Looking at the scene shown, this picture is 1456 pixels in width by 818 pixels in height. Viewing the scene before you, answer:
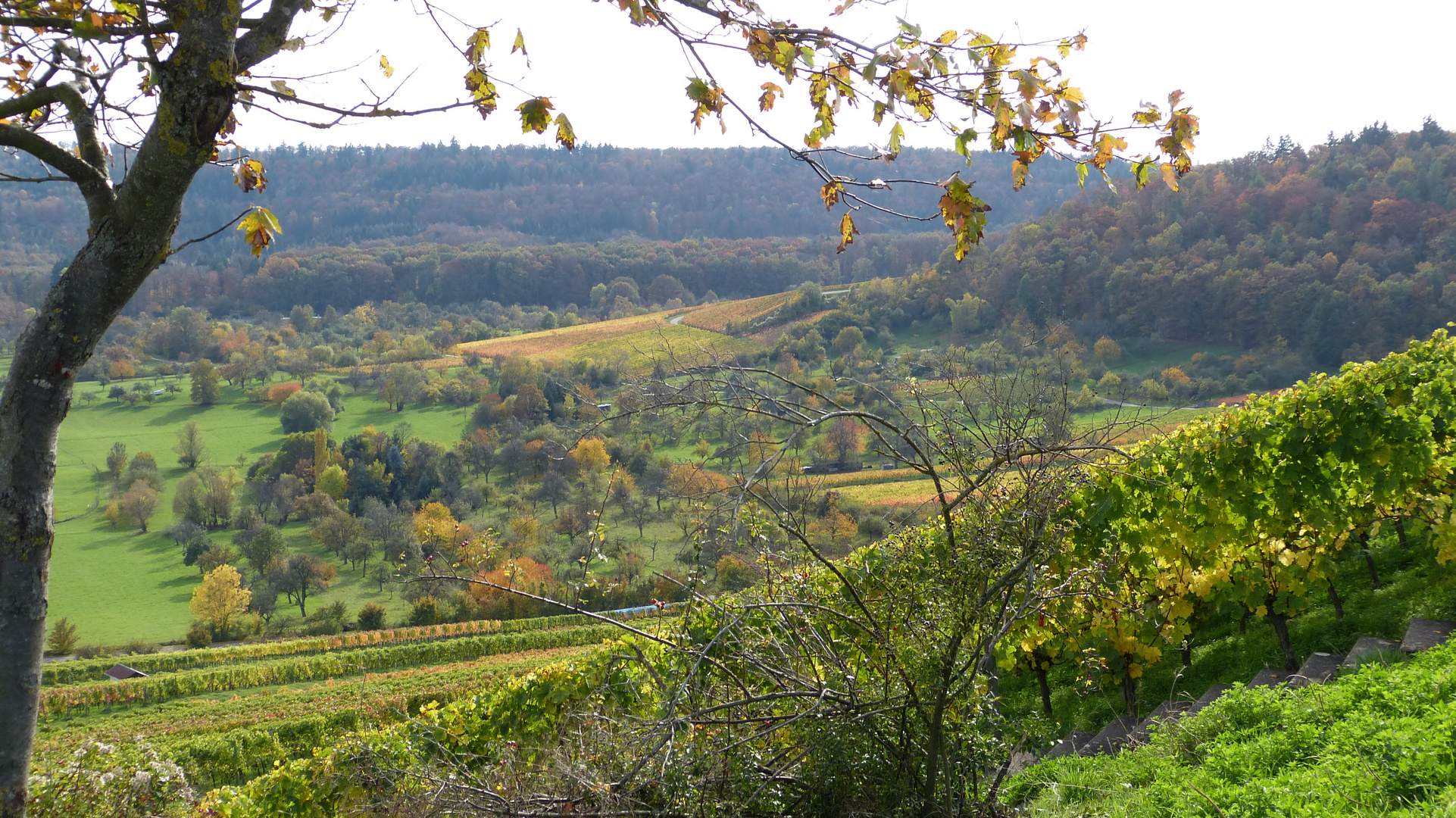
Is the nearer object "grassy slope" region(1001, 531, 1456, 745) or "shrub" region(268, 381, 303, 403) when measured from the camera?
"grassy slope" region(1001, 531, 1456, 745)

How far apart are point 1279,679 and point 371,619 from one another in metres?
45.4

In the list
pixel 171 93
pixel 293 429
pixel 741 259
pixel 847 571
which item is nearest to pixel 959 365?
pixel 847 571

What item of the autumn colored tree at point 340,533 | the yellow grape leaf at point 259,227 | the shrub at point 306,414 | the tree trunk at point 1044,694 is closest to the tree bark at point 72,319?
the yellow grape leaf at point 259,227

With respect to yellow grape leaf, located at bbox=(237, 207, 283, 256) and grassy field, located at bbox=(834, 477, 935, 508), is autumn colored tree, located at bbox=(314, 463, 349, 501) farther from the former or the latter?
yellow grape leaf, located at bbox=(237, 207, 283, 256)

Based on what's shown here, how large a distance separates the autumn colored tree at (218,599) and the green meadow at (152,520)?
6.44ft

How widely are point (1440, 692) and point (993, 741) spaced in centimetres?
140

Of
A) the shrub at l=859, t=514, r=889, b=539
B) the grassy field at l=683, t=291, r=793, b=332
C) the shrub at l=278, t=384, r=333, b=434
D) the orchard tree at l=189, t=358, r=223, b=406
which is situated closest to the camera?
the shrub at l=859, t=514, r=889, b=539

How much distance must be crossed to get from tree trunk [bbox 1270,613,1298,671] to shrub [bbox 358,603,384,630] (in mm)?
44737

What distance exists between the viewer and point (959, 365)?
13.8 feet

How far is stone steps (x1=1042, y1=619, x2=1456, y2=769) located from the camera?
3322 mm

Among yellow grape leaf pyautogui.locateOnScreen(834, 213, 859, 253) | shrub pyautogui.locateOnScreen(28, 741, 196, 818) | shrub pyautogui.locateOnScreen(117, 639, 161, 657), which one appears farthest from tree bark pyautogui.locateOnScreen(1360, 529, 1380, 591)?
shrub pyautogui.locateOnScreen(117, 639, 161, 657)

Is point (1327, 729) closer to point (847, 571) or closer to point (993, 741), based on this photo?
point (993, 741)

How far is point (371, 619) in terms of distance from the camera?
4266 centimetres

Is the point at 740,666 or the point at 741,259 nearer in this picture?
the point at 740,666
